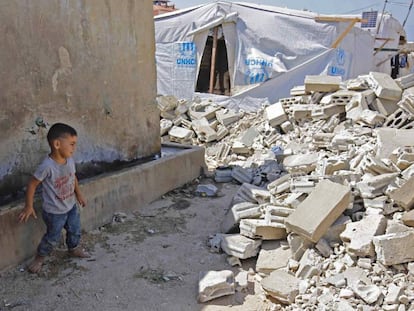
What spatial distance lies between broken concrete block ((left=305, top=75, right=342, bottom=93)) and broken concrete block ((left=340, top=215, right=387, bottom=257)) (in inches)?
186

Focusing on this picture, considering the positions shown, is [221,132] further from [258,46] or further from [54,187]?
[54,187]

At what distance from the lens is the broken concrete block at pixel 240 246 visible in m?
3.60

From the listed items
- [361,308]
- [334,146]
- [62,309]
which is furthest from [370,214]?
[62,309]

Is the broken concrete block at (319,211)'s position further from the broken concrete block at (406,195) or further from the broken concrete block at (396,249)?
the broken concrete block at (396,249)

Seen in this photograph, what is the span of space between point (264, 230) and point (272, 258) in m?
0.28

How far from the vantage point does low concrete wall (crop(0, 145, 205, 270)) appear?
3277mm

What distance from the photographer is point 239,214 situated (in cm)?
404

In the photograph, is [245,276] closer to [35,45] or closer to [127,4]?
[35,45]

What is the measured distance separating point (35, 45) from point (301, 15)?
27.2 feet

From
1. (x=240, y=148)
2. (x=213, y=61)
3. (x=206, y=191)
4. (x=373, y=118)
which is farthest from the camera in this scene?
(x=213, y=61)

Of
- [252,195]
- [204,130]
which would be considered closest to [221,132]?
[204,130]

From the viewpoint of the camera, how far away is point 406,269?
288 centimetres

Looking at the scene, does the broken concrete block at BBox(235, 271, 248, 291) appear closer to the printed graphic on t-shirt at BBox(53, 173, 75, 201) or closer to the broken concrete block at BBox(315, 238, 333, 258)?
the broken concrete block at BBox(315, 238, 333, 258)

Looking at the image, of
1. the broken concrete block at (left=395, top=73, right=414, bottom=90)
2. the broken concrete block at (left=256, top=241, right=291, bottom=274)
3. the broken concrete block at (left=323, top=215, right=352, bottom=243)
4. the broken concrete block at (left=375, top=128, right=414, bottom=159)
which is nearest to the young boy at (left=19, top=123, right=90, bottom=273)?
the broken concrete block at (left=256, top=241, right=291, bottom=274)
